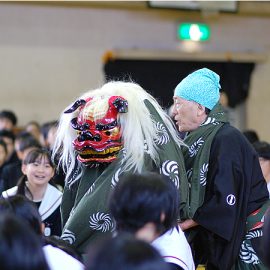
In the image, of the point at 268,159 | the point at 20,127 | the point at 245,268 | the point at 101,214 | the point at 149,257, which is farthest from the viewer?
A: the point at 20,127

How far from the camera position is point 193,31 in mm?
7441

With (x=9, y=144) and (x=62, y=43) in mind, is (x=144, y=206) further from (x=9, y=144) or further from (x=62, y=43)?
(x=62, y=43)

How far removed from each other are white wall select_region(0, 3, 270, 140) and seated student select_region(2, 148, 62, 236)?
3708 millimetres

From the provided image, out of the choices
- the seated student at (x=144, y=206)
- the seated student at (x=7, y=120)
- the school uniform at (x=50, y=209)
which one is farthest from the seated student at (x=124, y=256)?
the seated student at (x=7, y=120)

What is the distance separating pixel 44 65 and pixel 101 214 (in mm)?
5216

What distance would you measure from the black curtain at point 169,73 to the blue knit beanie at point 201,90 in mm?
4685

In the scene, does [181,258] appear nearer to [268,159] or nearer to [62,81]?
[268,159]

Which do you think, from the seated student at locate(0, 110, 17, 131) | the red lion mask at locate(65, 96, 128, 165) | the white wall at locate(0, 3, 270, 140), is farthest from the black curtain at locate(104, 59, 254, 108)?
the red lion mask at locate(65, 96, 128, 165)

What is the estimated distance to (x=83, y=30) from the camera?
7.35 m

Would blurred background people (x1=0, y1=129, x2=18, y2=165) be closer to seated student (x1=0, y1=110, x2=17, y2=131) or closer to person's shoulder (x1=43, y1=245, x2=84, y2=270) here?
seated student (x1=0, y1=110, x2=17, y2=131)

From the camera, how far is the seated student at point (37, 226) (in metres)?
1.86

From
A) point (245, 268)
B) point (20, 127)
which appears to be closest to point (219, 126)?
point (245, 268)

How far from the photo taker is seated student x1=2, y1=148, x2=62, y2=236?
3.24m

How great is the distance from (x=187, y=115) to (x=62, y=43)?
5008 millimetres
